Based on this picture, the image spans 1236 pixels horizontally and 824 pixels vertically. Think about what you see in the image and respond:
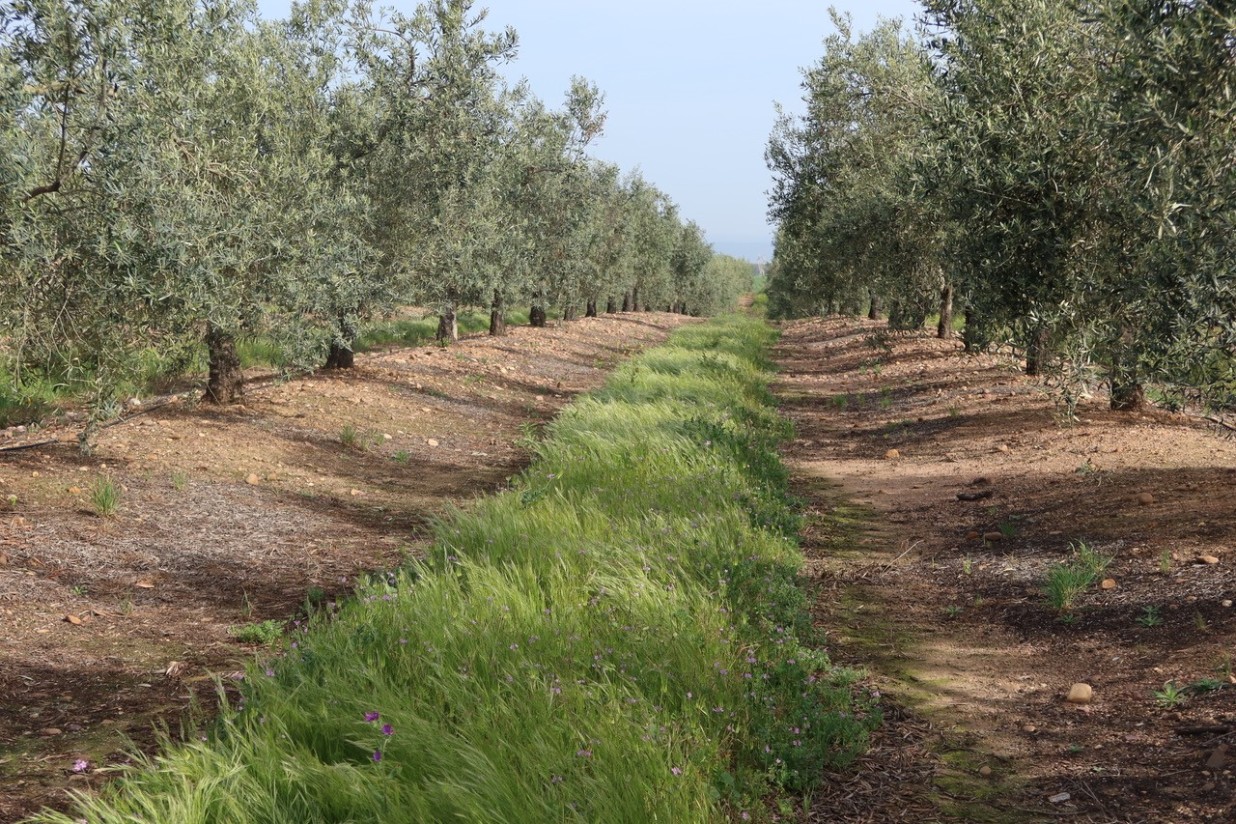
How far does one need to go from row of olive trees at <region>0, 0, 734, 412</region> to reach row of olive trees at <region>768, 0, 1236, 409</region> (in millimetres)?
8582

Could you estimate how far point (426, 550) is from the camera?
27.1 ft

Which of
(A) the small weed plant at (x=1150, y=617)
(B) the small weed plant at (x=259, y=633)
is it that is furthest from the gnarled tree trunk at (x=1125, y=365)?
(B) the small weed plant at (x=259, y=633)

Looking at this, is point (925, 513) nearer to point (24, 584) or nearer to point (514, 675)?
point (514, 675)

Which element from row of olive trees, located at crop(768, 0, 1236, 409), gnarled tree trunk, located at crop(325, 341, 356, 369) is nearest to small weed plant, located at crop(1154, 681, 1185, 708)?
row of olive trees, located at crop(768, 0, 1236, 409)

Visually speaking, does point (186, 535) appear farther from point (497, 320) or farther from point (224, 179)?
point (497, 320)

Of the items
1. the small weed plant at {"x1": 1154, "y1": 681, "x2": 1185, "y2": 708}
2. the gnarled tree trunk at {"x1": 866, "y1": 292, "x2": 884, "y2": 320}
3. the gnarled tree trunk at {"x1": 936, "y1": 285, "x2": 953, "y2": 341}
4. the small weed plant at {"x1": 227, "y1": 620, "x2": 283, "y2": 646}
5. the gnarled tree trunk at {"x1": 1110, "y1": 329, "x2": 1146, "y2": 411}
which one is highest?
the gnarled tree trunk at {"x1": 866, "y1": 292, "x2": 884, "y2": 320}

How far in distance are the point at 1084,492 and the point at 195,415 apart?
1236 cm

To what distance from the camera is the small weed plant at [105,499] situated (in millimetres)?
10000

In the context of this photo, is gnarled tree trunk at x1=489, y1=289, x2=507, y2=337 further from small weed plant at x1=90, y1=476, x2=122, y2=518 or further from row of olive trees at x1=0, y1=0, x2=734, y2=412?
small weed plant at x1=90, y1=476, x2=122, y2=518

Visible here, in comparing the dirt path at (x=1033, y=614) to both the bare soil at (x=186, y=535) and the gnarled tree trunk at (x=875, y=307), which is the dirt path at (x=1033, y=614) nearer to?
the bare soil at (x=186, y=535)

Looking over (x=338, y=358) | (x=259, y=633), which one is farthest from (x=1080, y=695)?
(x=338, y=358)

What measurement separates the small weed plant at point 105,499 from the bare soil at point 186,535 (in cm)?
7

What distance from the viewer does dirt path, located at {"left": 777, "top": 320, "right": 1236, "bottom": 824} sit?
16.4 ft

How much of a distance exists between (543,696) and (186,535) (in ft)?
20.9
